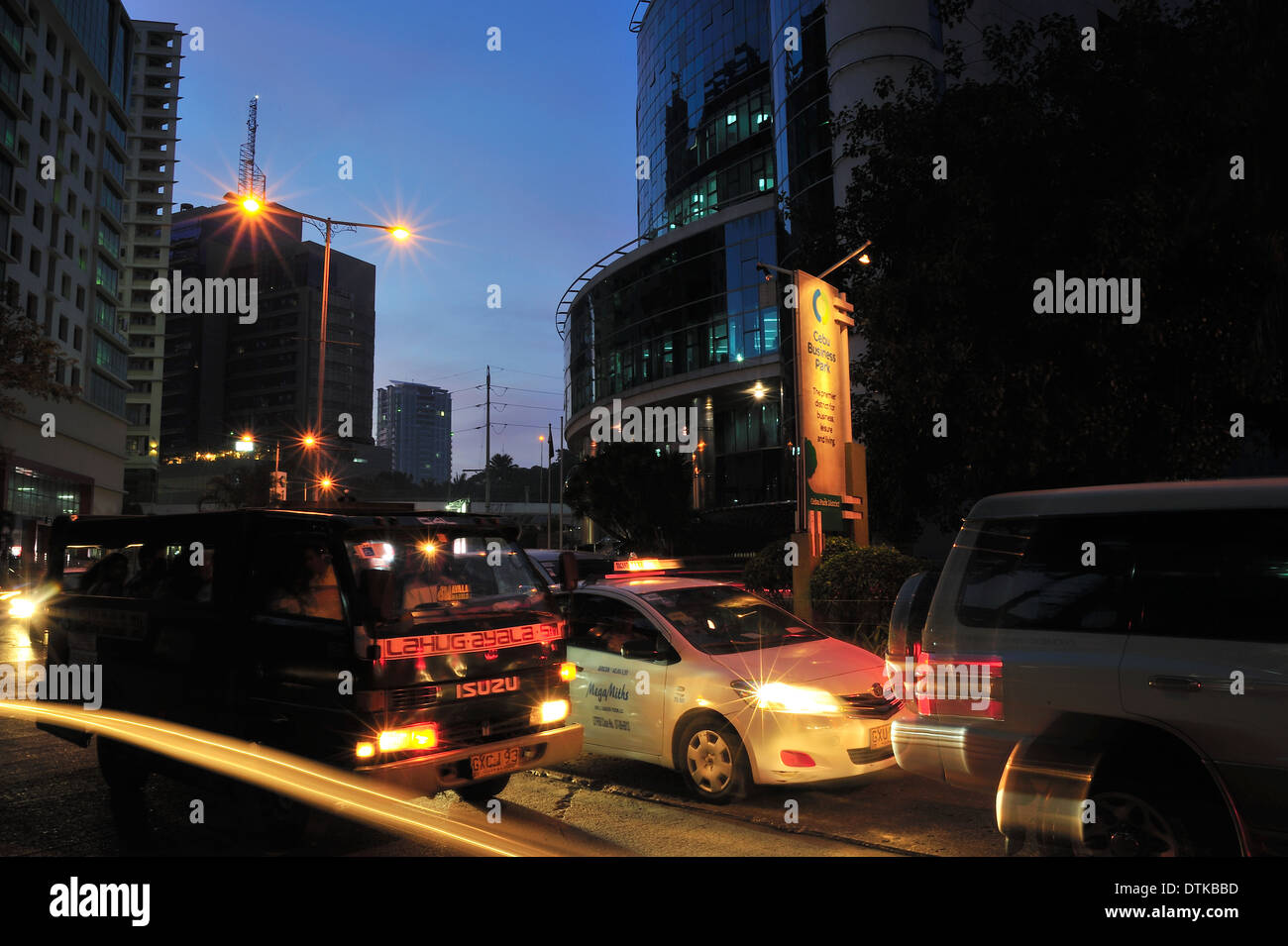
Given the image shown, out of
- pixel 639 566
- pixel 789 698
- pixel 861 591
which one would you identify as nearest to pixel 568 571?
pixel 789 698

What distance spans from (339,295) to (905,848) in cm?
13998

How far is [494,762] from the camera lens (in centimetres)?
559

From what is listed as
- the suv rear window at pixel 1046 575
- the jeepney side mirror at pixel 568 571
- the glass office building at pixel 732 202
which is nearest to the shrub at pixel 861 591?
the jeepney side mirror at pixel 568 571

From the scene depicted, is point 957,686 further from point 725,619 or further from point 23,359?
point 23,359

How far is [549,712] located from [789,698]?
164 cm

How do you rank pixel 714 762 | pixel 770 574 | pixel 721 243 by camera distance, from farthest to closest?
pixel 721 243, pixel 770 574, pixel 714 762

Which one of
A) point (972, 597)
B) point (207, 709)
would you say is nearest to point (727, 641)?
point (972, 597)

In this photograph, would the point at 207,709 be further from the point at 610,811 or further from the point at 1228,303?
the point at 1228,303

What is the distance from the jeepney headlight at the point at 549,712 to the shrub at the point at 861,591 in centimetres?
563

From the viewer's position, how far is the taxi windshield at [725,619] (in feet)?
23.4

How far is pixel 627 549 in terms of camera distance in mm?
41031

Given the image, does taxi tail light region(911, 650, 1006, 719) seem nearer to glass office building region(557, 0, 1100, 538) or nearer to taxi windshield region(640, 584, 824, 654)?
taxi windshield region(640, 584, 824, 654)

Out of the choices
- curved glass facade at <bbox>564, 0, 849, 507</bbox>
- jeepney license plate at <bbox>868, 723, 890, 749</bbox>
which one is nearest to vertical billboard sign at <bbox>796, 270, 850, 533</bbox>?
jeepney license plate at <bbox>868, 723, 890, 749</bbox>

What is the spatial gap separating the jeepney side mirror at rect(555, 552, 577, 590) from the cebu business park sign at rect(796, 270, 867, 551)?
246 inches
